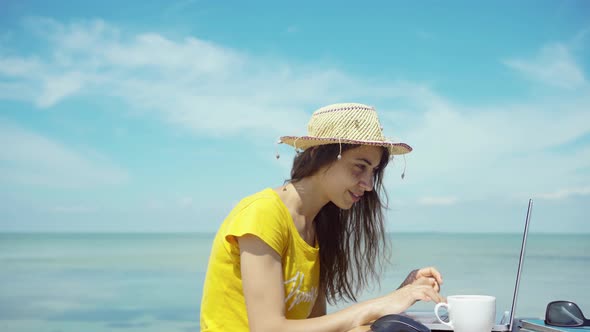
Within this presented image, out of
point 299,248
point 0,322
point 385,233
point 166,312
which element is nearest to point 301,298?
point 299,248

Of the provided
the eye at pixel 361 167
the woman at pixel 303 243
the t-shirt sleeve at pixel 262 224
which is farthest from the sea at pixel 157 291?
the t-shirt sleeve at pixel 262 224

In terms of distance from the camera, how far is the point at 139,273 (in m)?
13.8

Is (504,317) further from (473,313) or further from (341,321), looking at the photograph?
(341,321)

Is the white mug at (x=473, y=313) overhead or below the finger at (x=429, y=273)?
below

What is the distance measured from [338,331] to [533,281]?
8991mm

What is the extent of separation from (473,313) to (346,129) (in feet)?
1.99

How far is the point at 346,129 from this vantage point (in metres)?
1.83

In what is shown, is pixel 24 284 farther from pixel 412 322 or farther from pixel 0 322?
pixel 412 322

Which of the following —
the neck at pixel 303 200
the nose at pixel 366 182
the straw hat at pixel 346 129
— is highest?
the straw hat at pixel 346 129

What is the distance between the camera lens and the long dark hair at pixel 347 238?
2001 millimetres

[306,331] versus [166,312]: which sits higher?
[306,331]

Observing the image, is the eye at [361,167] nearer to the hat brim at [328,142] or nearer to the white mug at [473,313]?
the hat brim at [328,142]

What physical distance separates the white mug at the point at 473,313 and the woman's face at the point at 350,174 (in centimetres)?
48

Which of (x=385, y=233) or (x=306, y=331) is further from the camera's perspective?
(x=385, y=233)
